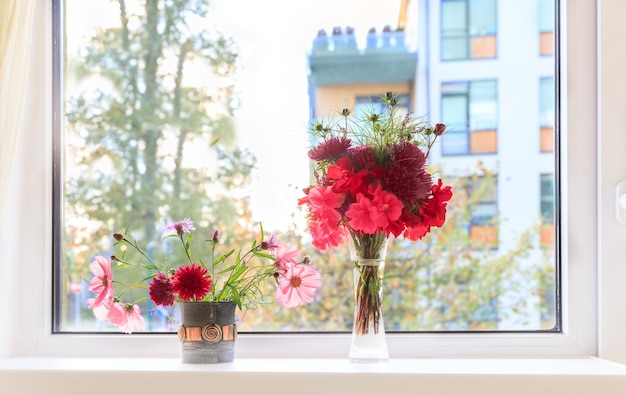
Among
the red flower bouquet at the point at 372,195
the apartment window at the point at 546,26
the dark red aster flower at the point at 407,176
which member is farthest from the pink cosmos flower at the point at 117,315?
the apartment window at the point at 546,26

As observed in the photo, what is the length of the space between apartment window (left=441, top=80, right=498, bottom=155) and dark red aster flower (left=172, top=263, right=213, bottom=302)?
60 cm

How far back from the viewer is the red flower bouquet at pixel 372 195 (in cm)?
138

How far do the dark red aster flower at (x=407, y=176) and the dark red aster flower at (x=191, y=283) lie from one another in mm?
390

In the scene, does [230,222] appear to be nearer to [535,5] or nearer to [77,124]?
[77,124]

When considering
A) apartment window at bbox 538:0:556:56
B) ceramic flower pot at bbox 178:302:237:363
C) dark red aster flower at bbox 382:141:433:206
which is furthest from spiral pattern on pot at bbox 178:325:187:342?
apartment window at bbox 538:0:556:56

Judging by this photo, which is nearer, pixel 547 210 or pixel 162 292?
pixel 162 292

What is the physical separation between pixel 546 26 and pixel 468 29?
0.55 ft

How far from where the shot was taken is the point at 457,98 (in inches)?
66.6

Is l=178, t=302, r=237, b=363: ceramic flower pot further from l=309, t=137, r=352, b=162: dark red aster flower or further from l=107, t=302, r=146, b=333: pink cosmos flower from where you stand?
l=309, t=137, r=352, b=162: dark red aster flower

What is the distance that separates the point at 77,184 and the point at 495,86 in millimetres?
969
